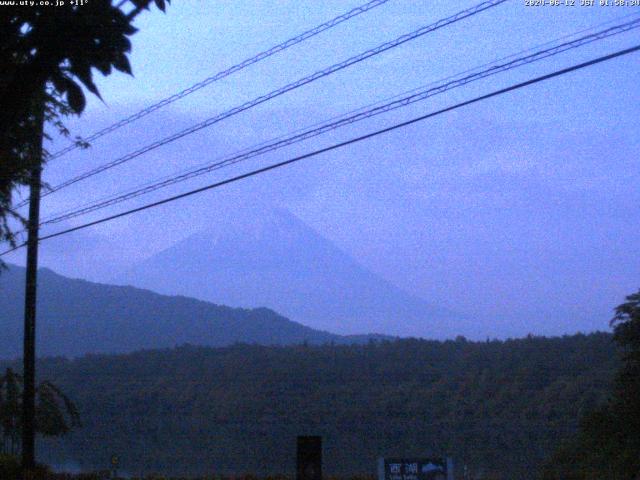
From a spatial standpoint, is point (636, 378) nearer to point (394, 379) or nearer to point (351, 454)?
point (351, 454)

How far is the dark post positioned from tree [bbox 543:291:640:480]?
845 cm

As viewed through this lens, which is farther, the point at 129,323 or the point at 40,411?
the point at 129,323

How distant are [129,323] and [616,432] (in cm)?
5104

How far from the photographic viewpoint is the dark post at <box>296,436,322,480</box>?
11555 mm

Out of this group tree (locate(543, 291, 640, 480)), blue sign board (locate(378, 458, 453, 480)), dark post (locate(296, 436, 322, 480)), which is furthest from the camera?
tree (locate(543, 291, 640, 480))

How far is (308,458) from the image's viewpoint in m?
11.6

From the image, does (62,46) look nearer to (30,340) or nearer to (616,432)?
(30,340)

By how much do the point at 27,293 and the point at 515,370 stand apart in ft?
57.7

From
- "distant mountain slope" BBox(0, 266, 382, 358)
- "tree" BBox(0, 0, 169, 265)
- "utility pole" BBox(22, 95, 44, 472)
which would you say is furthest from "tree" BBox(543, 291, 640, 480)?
"distant mountain slope" BBox(0, 266, 382, 358)

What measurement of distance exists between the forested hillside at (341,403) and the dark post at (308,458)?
11.5 m

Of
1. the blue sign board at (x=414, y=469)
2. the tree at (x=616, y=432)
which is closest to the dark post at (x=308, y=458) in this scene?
the blue sign board at (x=414, y=469)

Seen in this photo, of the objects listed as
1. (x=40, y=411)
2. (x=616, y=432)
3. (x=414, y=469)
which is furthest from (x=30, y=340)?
(x=616, y=432)

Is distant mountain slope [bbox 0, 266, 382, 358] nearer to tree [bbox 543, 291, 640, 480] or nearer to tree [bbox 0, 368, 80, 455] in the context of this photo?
tree [bbox 0, 368, 80, 455]

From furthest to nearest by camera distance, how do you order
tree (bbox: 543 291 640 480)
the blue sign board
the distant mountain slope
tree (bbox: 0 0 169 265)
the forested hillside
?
the distant mountain slope → the forested hillside → tree (bbox: 543 291 640 480) → the blue sign board → tree (bbox: 0 0 169 265)
